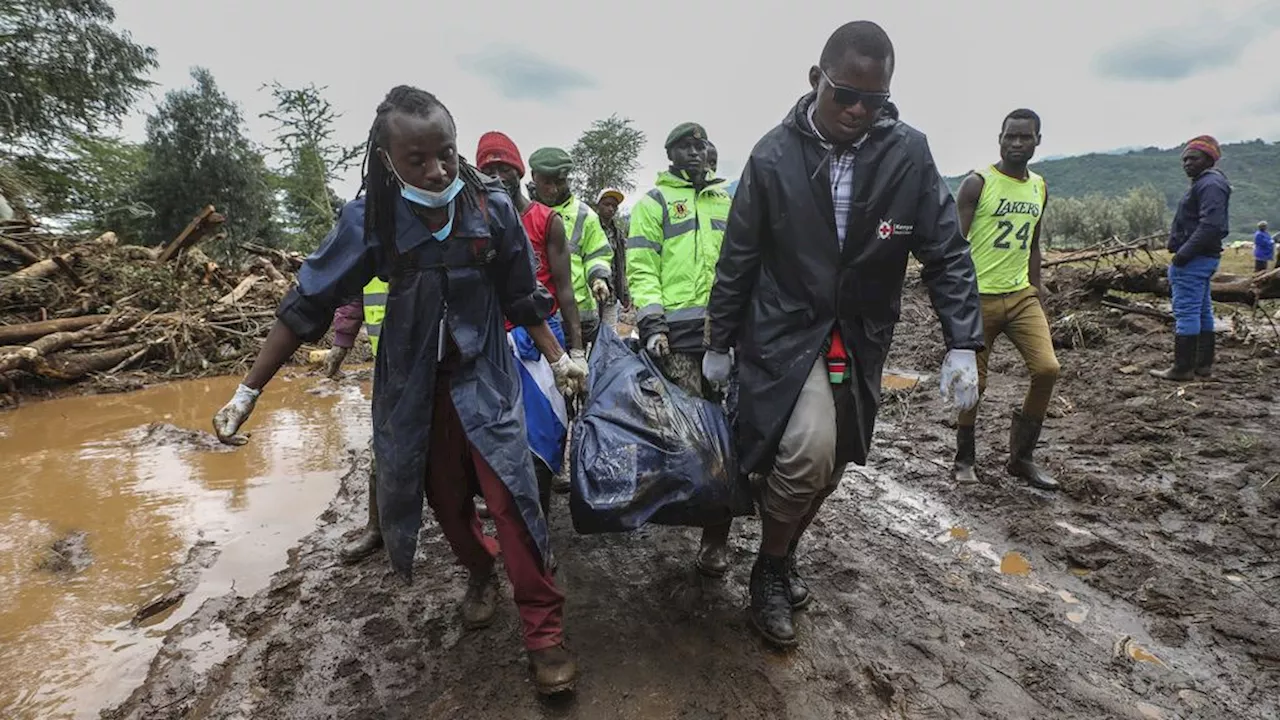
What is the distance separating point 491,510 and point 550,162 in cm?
265

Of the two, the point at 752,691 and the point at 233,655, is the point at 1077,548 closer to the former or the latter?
the point at 752,691

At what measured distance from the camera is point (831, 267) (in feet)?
6.90

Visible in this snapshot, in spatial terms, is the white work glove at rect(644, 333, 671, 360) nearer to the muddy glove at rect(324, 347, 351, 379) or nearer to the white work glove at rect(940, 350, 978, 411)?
the white work glove at rect(940, 350, 978, 411)

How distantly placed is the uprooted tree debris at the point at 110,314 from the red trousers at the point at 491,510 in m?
6.61

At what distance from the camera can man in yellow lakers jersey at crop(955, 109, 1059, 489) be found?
3645 millimetres

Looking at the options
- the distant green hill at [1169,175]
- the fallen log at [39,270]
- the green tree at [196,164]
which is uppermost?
the distant green hill at [1169,175]

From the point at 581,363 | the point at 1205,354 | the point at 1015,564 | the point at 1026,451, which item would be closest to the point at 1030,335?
the point at 1026,451

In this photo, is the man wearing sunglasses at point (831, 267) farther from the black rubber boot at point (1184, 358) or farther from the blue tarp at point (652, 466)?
the black rubber boot at point (1184, 358)

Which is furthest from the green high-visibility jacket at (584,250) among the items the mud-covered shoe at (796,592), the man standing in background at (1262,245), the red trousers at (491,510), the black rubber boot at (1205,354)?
the man standing in background at (1262,245)

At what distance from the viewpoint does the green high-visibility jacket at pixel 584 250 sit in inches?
161

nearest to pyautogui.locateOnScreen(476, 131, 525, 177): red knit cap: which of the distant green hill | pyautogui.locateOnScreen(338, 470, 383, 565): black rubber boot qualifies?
pyautogui.locateOnScreen(338, 470, 383, 565): black rubber boot

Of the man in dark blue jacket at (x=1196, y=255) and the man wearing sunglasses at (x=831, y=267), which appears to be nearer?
the man wearing sunglasses at (x=831, y=267)

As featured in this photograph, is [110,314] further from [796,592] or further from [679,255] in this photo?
[796,592]

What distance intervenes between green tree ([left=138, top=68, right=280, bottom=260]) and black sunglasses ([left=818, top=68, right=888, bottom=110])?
21939 millimetres
